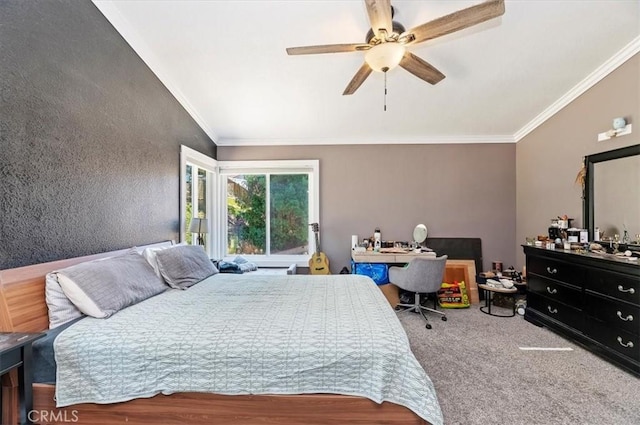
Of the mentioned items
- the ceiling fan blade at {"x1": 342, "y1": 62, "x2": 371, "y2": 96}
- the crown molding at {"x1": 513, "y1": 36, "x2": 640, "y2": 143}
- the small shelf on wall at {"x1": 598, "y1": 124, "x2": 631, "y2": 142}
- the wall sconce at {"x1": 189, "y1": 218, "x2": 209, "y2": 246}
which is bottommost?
the wall sconce at {"x1": 189, "y1": 218, "x2": 209, "y2": 246}

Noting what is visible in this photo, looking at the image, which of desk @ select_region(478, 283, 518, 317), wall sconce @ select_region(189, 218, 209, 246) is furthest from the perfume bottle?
wall sconce @ select_region(189, 218, 209, 246)

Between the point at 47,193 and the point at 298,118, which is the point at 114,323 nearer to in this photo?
the point at 47,193

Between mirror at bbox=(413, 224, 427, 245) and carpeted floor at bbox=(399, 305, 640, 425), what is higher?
mirror at bbox=(413, 224, 427, 245)

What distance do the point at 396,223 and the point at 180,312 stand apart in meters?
3.41

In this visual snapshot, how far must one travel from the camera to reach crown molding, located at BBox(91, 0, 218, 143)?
2.24 m

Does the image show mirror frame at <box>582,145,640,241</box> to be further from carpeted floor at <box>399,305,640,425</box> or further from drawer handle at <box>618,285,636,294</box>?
carpeted floor at <box>399,305,640,425</box>

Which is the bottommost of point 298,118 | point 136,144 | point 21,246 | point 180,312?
point 180,312

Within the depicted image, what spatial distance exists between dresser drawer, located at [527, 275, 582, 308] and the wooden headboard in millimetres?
4130

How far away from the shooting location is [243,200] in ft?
15.1

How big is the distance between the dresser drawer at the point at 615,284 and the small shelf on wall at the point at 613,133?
1333 mm

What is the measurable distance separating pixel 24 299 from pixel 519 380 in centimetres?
328

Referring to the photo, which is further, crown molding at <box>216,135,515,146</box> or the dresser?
crown molding at <box>216,135,515,146</box>

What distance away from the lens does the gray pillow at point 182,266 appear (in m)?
2.37

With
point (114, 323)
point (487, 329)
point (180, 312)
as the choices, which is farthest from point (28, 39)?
point (487, 329)
